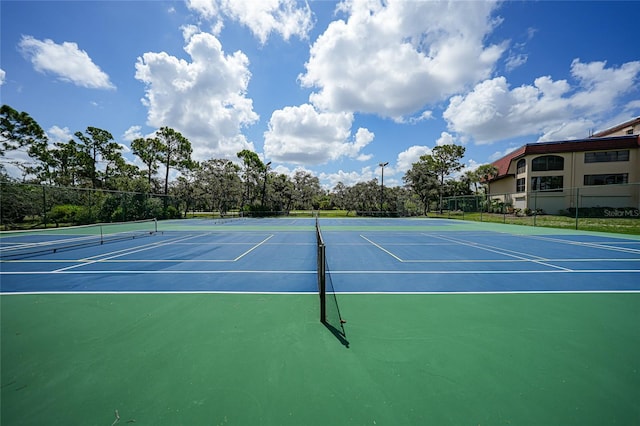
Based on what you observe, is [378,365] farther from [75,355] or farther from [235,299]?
[75,355]

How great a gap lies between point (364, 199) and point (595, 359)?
132 ft

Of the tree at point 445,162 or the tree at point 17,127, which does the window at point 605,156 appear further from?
the tree at point 17,127

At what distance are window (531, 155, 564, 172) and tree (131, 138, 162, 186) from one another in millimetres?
51549

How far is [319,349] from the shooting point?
315cm

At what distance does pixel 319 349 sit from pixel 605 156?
151 ft

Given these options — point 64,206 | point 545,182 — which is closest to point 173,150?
point 64,206

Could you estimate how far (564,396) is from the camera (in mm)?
2371

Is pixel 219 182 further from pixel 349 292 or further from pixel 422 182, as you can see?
pixel 349 292

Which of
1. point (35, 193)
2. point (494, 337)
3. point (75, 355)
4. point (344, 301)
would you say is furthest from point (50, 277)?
point (35, 193)

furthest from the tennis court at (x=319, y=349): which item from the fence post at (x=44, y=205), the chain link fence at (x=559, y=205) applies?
the chain link fence at (x=559, y=205)

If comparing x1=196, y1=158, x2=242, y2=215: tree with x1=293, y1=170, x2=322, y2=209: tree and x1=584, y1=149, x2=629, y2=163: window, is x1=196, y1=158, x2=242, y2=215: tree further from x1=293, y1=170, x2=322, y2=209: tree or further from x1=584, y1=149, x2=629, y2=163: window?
x1=584, y1=149, x2=629, y2=163: window

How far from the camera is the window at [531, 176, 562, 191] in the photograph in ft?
103

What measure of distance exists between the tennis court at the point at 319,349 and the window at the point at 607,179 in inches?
1412

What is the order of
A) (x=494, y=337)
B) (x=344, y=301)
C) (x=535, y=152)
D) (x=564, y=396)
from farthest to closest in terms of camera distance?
(x=535, y=152), (x=344, y=301), (x=494, y=337), (x=564, y=396)
